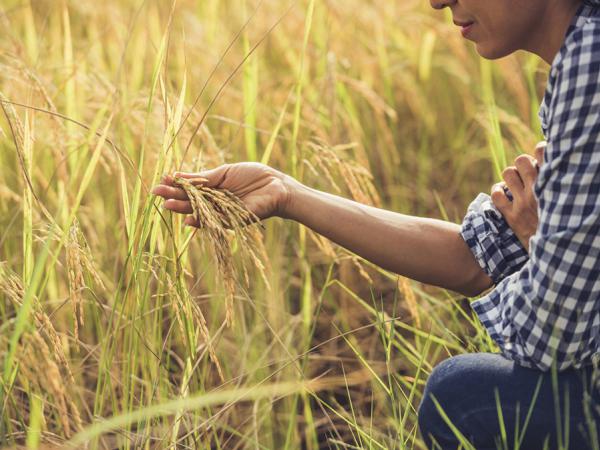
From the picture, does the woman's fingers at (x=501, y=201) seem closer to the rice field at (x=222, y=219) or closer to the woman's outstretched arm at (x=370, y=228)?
the woman's outstretched arm at (x=370, y=228)

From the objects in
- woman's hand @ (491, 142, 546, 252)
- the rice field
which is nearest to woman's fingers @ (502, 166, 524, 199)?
woman's hand @ (491, 142, 546, 252)

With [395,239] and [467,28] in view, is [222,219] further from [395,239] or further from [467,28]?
[467,28]

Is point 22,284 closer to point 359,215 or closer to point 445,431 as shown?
point 359,215

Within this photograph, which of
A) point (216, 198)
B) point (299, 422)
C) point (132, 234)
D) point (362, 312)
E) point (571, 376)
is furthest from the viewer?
point (362, 312)

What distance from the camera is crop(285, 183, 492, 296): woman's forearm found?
1.66 m

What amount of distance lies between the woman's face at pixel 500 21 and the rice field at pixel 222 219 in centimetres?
43

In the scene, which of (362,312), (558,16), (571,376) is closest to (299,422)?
(362,312)

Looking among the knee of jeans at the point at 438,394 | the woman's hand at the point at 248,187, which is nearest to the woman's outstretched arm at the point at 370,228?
the woman's hand at the point at 248,187

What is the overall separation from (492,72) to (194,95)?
1175mm

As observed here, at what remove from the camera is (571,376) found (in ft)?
4.64

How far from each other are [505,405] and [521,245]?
310mm

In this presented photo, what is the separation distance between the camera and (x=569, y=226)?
1.33m

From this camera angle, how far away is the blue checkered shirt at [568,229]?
133cm

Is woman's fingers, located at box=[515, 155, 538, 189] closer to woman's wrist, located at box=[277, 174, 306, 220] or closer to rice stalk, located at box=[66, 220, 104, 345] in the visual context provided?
woman's wrist, located at box=[277, 174, 306, 220]
